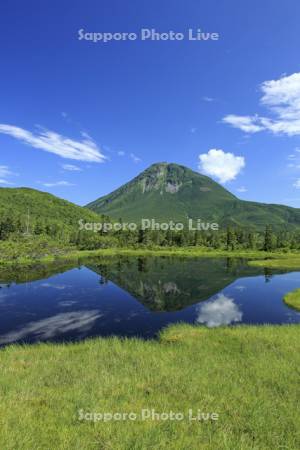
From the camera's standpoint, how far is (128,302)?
50562 millimetres

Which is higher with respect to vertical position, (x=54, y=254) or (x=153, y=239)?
(x=153, y=239)

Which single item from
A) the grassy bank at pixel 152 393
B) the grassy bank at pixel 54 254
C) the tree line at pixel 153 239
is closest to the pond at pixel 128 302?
the grassy bank at pixel 152 393

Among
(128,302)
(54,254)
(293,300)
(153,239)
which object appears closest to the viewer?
(293,300)

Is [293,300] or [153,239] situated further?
[153,239]

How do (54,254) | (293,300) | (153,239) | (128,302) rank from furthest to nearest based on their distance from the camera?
(153,239)
(54,254)
(128,302)
(293,300)

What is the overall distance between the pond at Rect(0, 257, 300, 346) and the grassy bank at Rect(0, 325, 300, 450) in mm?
10096

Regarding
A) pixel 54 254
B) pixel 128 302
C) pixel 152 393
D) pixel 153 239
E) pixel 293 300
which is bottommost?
pixel 128 302

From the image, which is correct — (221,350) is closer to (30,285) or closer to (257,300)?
(257,300)

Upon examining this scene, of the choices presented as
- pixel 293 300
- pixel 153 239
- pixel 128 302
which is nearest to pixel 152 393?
pixel 128 302

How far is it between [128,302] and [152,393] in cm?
3561

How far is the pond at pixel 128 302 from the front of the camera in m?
35.5

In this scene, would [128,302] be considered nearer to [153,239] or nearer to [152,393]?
[152,393]

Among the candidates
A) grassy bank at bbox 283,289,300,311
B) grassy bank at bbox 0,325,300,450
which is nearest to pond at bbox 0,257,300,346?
grassy bank at bbox 283,289,300,311

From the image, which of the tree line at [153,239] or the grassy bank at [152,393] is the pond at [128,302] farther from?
the tree line at [153,239]
